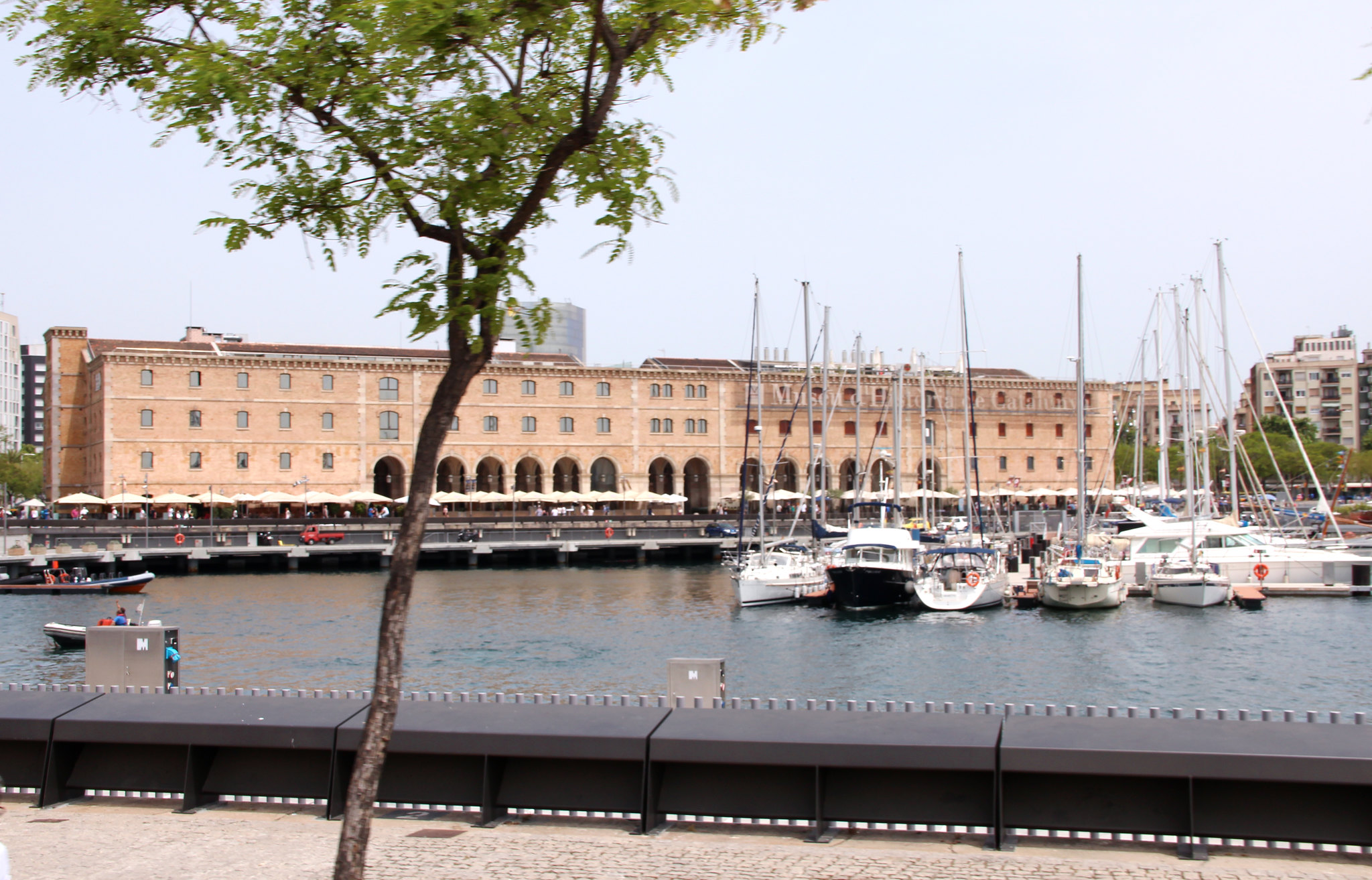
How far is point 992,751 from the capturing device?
320 inches

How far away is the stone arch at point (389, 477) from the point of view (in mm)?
75312

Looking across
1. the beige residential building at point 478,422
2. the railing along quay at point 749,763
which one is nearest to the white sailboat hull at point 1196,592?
the beige residential building at point 478,422

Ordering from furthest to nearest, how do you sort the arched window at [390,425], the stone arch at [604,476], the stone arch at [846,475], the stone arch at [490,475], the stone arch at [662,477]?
the stone arch at [846,475] < the stone arch at [662,477] < the stone arch at [604,476] < the stone arch at [490,475] < the arched window at [390,425]

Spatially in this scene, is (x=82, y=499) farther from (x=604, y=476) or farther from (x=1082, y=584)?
(x=1082, y=584)

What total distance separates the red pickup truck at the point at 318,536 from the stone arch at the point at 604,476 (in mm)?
22732

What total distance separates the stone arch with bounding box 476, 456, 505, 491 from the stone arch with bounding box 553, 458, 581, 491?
3.63 m

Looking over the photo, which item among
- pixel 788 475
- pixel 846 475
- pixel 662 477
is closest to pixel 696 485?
pixel 662 477

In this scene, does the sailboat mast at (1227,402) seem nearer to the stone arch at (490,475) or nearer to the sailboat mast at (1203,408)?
the sailboat mast at (1203,408)

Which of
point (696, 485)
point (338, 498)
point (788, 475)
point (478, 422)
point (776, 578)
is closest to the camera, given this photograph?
point (776, 578)

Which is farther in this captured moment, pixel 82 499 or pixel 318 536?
pixel 82 499

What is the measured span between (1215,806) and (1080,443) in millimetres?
37096

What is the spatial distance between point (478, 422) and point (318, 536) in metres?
17.4

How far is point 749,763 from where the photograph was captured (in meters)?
8.43


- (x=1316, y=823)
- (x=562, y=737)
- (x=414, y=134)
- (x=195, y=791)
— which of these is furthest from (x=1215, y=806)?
(x=195, y=791)
